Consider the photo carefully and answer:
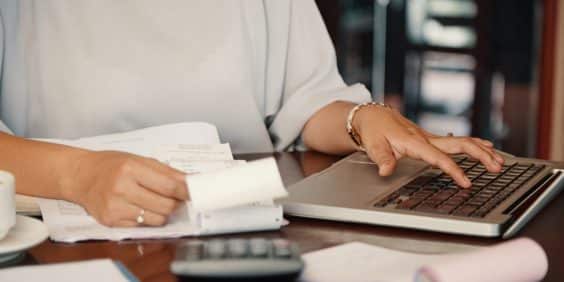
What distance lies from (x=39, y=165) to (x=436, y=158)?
60 centimetres

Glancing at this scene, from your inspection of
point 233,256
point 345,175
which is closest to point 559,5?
point 345,175

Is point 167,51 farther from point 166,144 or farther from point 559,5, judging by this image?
point 559,5

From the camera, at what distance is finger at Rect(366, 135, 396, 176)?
5.35 ft

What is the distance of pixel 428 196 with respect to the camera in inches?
59.2

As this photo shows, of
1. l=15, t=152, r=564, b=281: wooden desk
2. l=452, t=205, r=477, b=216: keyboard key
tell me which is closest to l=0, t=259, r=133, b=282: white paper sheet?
l=15, t=152, r=564, b=281: wooden desk

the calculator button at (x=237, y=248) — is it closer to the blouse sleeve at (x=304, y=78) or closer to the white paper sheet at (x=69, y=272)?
the white paper sheet at (x=69, y=272)

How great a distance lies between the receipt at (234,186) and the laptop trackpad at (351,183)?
19 cm

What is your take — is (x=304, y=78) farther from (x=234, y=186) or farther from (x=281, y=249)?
(x=281, y=249)

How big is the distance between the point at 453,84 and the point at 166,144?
2921 mm

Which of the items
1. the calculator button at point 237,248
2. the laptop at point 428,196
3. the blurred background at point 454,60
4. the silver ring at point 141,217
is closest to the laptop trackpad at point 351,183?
the laptop at point 428,196

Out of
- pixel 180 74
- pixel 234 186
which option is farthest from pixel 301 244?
pixel 180 74

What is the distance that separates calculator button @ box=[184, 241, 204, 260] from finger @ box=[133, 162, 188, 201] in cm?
19

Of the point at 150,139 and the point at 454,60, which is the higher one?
the point at 150,139

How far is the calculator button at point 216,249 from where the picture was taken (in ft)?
3.69
